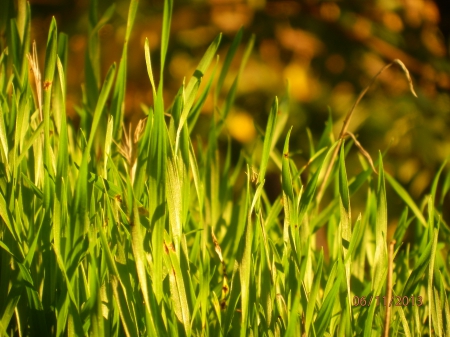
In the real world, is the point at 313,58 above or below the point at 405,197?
below

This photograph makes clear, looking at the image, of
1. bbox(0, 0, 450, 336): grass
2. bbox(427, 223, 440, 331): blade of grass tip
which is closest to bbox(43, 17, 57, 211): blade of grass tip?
bbox(0, 0, 450, 336): grass

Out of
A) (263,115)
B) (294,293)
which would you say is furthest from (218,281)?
(263,115)

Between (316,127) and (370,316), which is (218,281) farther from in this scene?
(316,127)

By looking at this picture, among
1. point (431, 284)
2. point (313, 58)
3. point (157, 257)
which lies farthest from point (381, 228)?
point (313, 58)

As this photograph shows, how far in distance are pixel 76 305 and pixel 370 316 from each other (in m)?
0.18

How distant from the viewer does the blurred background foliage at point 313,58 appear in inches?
54.2

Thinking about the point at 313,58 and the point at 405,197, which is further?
the point at 313,58

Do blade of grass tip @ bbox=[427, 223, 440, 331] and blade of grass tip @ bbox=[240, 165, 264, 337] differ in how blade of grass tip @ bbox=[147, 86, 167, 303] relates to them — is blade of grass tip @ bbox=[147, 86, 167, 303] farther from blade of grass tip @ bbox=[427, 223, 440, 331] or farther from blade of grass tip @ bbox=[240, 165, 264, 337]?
blade of grass tip @ bbox=[427, 223, 440, 331]

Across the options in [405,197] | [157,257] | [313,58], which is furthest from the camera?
[313,58]

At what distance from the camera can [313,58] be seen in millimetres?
1543

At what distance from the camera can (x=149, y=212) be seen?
1.03 ft

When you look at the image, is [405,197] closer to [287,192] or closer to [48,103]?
[287,192]

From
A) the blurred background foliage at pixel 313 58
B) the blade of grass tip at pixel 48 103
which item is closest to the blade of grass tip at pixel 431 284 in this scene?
the blade of grass tip at pixel 48 103
